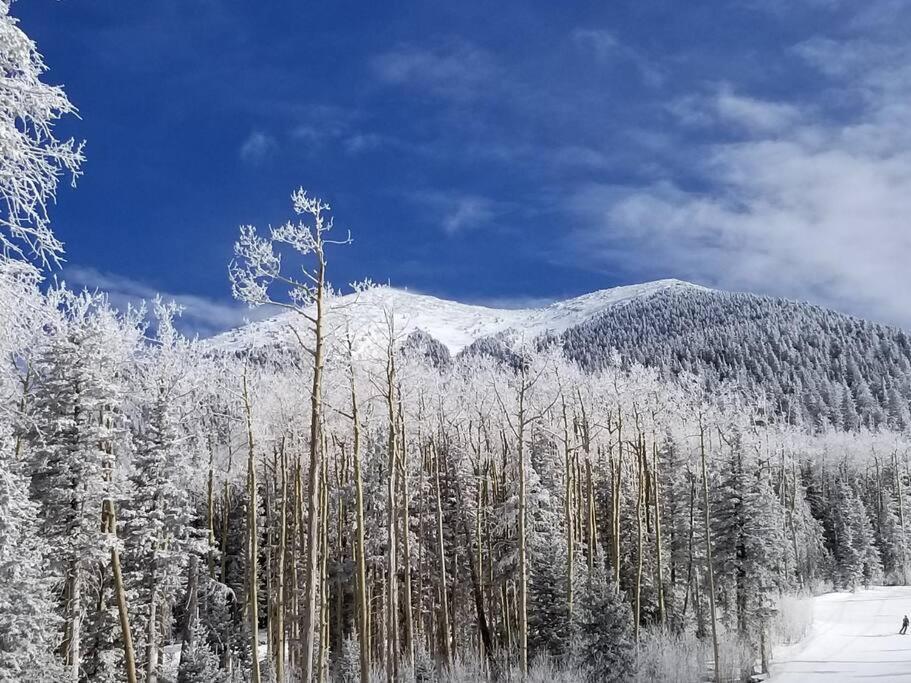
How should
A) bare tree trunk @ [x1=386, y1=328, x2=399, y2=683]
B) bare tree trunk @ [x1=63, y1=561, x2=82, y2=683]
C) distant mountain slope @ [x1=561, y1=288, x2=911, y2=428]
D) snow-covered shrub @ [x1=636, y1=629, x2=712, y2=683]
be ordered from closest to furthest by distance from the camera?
bare tree trunk @ [x1=386, y1=328, x2=399, y2=683]
bare tree trunk @ [x1=63, y1=561, x2=82, y2=683]
snow-covered shrub @ [x1=636, y1=629, x2=712, y2=683]
distant mountain slope @ [x1=561, y1=288, x2=911, y2=428]

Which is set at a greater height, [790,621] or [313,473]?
[313,473]

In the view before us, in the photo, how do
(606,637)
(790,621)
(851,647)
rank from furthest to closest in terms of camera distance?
(790,621) < (851,647) < (606,637)

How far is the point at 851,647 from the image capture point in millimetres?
35812

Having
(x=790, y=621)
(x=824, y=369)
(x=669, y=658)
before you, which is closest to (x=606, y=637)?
(x=669, y=658)

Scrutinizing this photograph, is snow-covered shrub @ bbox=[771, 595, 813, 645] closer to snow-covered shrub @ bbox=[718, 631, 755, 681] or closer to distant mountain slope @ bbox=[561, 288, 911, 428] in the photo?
snow-covered shrub @ bbox=[718, 631, 755, 681]

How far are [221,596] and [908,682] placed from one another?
29136 millimetres

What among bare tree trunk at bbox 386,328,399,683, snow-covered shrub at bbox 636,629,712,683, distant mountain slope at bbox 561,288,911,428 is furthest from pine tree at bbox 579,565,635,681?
distant mountain slope at bbox 561,288,911,428

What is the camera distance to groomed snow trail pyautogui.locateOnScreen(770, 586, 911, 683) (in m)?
29.0

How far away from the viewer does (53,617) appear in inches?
813

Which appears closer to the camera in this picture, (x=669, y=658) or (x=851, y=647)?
(x=669, y=658)

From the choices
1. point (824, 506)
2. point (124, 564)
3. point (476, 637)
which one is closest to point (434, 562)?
point (476, 637)

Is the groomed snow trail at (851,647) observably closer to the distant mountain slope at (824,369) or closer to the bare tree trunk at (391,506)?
the bare tree trunk at (391,506)

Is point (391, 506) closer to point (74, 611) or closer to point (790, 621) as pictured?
point (74, 611)

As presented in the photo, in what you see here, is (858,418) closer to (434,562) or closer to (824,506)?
(824,506)
